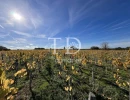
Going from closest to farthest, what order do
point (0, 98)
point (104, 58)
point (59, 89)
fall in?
point (0, 98), point (59, 89), point (104, 58)

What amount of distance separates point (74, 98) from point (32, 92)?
2791 mm

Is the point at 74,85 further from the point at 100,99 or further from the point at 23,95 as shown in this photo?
the point at 23,95

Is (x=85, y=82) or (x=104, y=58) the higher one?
(x=104, y=58)

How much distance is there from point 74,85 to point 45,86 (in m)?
2.21

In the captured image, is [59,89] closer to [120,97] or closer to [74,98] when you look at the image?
[74,98]

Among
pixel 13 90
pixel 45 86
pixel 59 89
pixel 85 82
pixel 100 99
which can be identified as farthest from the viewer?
pixel 85 82

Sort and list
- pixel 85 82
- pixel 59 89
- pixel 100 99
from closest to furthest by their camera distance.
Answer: pixel 100 99, pixel 59 89, pixel 85 82

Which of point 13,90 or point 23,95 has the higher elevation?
point 13,90

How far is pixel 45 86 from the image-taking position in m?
9.14

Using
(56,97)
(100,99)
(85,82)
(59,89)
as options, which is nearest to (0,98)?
(56,97)

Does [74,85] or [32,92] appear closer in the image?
[32,92]

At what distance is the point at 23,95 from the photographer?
7707 millimetres

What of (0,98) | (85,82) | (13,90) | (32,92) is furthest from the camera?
(85,82)

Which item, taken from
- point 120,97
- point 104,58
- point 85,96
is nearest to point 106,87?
point 120,97
